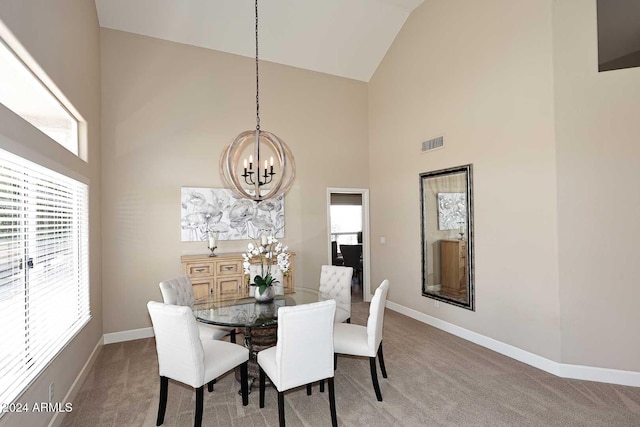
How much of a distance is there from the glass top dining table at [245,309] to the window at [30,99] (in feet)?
6.29

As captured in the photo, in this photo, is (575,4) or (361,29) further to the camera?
(361,29)

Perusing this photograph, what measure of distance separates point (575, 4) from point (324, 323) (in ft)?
12.8

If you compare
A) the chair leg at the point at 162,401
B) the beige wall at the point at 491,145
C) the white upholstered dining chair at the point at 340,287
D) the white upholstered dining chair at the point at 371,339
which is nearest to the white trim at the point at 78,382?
the chair leg at the point at 162,401

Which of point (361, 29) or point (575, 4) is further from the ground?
point (361, 29)

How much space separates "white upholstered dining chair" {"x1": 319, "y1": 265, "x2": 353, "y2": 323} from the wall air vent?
Result: 2226mm

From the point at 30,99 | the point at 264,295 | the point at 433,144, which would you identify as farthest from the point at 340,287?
the point at 30,99

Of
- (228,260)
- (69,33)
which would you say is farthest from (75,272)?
(69,33)

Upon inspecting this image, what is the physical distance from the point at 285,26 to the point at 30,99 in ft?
11.9

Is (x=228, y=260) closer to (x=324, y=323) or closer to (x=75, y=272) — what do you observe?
(x=75, y=272)

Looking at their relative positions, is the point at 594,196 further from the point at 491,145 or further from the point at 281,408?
the point at 281,408

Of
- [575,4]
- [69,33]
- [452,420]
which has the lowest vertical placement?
[452,420]

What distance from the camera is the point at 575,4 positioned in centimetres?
317

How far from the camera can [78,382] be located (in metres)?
3.03

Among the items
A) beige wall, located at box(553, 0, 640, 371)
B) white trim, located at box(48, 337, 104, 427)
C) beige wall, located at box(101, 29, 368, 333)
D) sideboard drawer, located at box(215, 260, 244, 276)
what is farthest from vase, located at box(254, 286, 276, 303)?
beige wall, located at box(553, 0, 640, 371)
